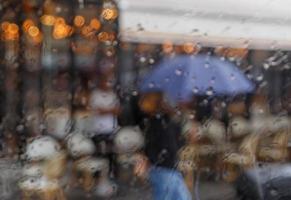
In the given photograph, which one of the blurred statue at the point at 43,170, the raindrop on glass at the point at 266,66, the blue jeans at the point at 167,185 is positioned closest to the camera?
the blue jeans at the point at 167,185

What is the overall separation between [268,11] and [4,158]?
1.37m

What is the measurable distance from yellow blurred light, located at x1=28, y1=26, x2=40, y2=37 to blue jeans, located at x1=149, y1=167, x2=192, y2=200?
2.64 feet

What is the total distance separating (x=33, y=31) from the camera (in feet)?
8.64

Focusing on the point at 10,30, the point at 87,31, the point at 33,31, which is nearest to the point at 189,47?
the point at 87,31

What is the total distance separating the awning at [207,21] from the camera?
2.62 metres

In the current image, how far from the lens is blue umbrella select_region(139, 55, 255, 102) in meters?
2.59

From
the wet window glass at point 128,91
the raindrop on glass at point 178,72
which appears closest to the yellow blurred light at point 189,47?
the wet window glass at point 128,91

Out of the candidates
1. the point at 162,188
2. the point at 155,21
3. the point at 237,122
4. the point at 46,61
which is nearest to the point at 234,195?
the point at 237,122

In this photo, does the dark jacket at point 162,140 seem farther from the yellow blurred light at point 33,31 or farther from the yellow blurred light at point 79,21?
the yellow blurred light at point 33,31

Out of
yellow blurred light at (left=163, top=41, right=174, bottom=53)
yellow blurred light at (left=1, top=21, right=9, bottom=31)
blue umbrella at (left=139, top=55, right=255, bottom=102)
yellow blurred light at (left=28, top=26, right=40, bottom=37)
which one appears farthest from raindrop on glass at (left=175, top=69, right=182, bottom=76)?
yellow blurred light at (left=1, top=21, right=9, bottom=31)

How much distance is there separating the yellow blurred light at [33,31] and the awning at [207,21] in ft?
1.26

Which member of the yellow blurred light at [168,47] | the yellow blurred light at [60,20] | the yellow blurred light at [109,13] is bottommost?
the yellow blurred light at [168,47]

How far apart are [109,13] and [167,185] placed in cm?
82

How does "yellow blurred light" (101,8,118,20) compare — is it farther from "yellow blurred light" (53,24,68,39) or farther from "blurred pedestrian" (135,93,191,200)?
"blurred pedestrian" (135,93,191,200)
